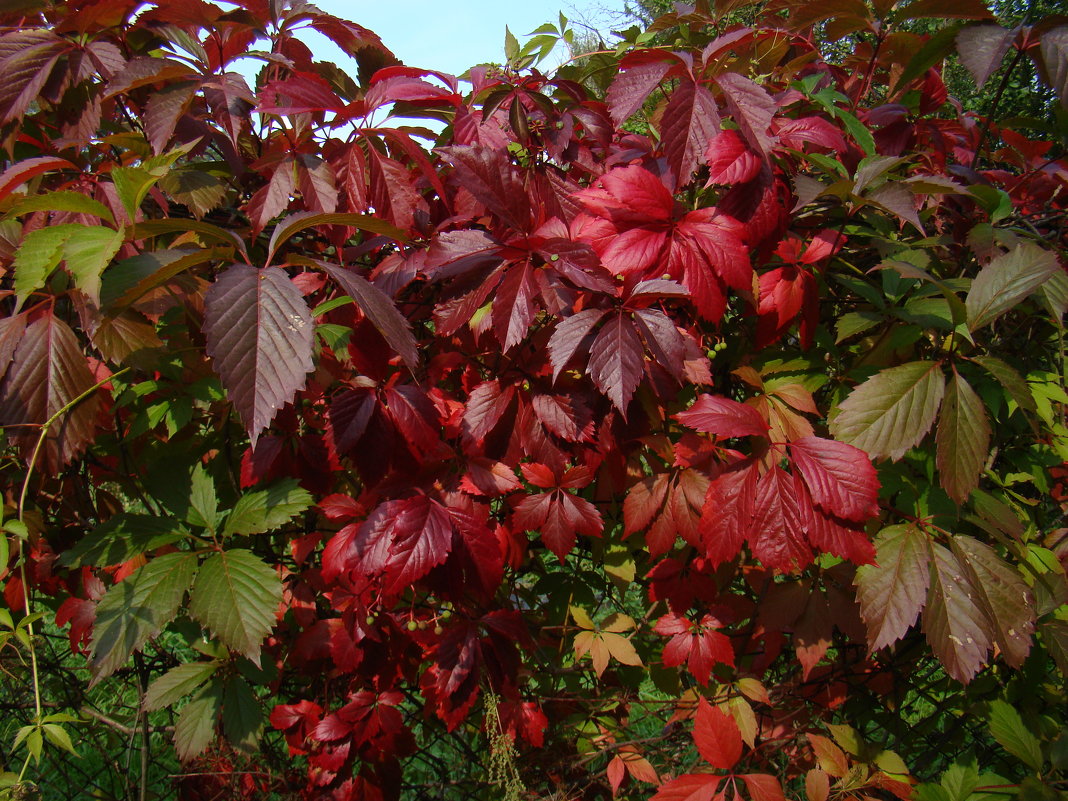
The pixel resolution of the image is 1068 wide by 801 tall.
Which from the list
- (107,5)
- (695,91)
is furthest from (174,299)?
(695,91)

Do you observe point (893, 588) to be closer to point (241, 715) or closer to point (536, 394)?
point (536, 394)

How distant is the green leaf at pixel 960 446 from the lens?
1039 mm

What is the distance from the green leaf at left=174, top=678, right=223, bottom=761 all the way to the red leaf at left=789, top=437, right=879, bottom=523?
1.18 m

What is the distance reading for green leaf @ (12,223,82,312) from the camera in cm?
95

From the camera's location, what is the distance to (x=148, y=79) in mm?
1180

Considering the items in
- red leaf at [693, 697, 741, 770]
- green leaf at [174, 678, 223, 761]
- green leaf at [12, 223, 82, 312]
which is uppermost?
green leaf at [12, 223, 82, 312]

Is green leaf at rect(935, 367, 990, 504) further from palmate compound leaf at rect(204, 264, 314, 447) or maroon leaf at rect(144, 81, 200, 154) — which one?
maroon leaf at rect(144, 81, 200, 154)

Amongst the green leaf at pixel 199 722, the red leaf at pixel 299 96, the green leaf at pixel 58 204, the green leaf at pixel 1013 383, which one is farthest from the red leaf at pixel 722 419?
the green leaf at pixel 199 722

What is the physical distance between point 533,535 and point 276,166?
106cm

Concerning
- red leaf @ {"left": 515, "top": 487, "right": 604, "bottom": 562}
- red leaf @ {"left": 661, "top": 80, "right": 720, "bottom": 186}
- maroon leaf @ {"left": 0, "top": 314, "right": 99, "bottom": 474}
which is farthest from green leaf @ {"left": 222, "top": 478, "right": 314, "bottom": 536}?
red leaf @ {"left": 661, "top": 80, "right": 720, "bottom": 186}

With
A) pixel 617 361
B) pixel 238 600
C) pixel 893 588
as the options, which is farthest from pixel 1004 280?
pixel 238 600

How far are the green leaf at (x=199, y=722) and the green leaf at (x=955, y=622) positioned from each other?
4.23 feet

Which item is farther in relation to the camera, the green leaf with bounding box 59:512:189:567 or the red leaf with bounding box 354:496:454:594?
the green leaf with bounding box 59:512:189:567

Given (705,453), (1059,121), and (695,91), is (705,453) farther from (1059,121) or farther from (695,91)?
(1059,121)
